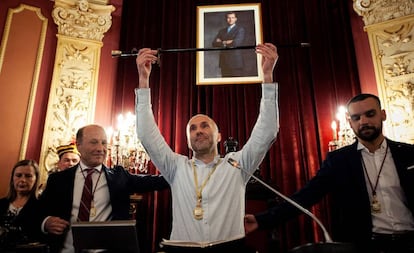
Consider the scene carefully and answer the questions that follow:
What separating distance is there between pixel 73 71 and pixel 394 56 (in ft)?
12.1

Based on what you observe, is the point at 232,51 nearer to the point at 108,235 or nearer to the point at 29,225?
the point at 29,225

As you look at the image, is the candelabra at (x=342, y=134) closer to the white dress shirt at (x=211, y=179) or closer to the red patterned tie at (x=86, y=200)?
the white dress shirt at (x=211, y=179)

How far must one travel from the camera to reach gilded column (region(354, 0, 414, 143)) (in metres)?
3.42

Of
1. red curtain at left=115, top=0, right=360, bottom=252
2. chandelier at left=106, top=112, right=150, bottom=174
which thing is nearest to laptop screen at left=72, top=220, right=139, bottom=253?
chandelier at left=106, top=112, right=150, bottom=174

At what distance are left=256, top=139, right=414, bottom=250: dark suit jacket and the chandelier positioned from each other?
1.85m

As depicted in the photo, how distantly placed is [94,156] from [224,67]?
241 cm

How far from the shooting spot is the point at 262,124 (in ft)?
5.85

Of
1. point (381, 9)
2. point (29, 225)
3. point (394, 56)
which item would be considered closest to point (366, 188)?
point (29, 225)

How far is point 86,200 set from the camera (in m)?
1.84

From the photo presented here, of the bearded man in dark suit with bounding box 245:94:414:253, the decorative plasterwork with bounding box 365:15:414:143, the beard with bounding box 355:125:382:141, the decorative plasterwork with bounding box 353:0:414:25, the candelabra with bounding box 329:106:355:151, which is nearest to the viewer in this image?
the bearded man in dark suit with bounding box 245:94:414:253

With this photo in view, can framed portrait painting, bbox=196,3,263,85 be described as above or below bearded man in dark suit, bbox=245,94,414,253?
above

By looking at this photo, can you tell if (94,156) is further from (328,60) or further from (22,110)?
(328,60)

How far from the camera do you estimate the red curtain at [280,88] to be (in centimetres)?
349

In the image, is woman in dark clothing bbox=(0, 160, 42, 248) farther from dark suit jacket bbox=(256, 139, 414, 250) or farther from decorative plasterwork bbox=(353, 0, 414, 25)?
decorative plasterwork bbox=(353, 0, 414, 25)
